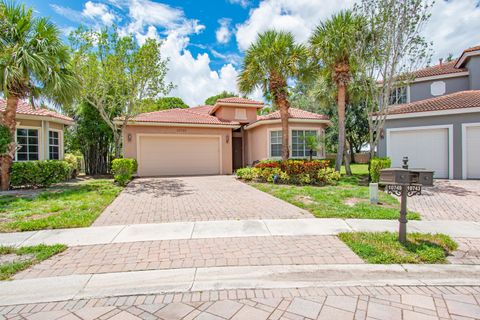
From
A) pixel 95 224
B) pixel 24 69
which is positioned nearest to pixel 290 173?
pixel 95 224

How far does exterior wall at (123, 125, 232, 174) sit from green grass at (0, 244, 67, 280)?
1159cm

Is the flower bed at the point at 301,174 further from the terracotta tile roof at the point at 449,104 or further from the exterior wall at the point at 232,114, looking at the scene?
the exterior wall at the point at 232,114

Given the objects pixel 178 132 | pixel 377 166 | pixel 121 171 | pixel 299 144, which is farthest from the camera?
pixel 299 144

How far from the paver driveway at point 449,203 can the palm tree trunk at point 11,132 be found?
14.7 m

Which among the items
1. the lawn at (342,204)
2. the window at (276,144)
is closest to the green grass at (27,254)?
the lawn at (342,204)

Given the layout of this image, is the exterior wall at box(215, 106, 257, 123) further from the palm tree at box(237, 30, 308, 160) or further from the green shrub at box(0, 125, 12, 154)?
the green shrub at box(0, 125, 12, 154)

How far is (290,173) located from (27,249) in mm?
10379

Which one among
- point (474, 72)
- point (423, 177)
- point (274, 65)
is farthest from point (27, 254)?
point (474, 72)

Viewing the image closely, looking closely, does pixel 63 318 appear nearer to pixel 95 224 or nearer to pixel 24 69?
pixel 95 224

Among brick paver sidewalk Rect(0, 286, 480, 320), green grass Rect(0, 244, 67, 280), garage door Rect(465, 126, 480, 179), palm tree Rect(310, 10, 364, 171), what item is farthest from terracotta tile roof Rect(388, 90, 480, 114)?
green grass Rect(0, 244, 67, 280)

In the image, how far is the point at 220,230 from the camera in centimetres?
542

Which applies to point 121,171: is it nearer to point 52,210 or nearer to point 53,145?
point 52,210

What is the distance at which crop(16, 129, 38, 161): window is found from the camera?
1329 cm

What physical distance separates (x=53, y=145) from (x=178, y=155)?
714 centimetres
